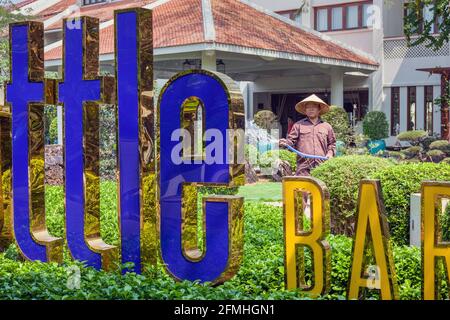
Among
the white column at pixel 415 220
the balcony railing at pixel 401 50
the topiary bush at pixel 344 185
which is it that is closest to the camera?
the white column at pixel 415 220

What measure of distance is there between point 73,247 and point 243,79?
24.7 m

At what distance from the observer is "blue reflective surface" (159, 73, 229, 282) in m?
4.78

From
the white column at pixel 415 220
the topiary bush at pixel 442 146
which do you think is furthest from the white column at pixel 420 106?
the white column at pixel 415 220

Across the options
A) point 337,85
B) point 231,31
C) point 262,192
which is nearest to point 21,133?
point 262,192

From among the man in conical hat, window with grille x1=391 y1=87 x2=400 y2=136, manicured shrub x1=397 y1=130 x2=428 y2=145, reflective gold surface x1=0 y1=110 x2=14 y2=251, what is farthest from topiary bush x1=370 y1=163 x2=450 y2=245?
window with grille x1=391 y1=87 x2=400 y2=136

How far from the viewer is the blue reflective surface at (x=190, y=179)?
478 centimetres

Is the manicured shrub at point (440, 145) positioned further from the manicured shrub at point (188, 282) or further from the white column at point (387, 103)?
the manicured shrub at point (188, 282)

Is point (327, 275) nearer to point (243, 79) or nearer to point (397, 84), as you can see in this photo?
point (397, 84)

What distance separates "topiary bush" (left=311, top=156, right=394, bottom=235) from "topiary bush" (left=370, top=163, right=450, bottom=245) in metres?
0.48

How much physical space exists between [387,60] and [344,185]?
19617mm

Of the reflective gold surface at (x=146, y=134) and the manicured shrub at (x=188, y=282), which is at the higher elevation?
the reflective gold surface at (x=146, y=134)

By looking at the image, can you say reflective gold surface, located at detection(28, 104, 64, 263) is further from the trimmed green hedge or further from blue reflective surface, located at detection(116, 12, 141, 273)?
blue reflective surface, located at detection(116, 12, 141, 273)

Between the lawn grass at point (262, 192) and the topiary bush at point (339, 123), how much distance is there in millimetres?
3892
